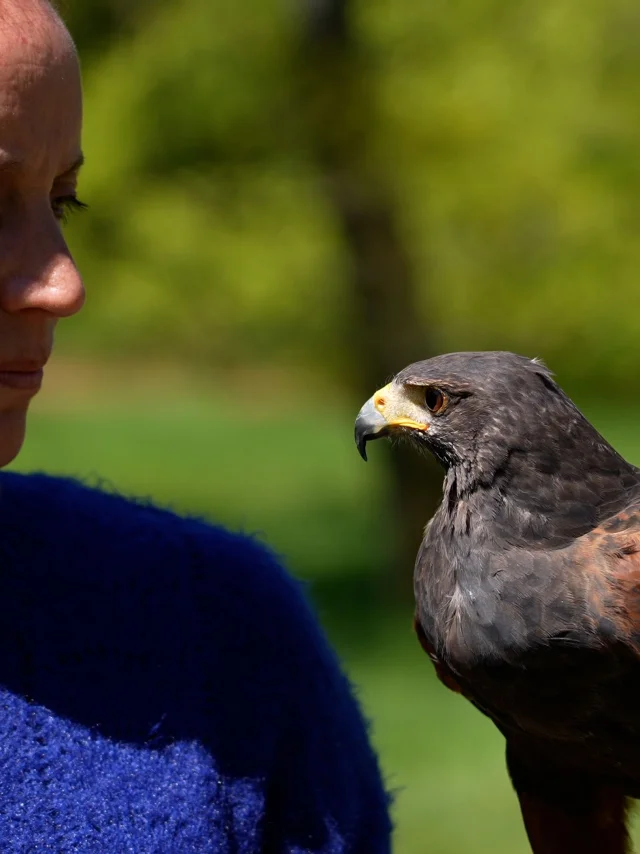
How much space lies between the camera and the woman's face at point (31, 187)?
1.71 metres

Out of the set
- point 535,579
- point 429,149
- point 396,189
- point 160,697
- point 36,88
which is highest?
point 36,88

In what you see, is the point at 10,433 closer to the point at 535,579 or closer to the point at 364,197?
the point at 535,579

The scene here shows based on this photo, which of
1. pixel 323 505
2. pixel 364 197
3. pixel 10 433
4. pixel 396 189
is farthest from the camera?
pixel 323 505

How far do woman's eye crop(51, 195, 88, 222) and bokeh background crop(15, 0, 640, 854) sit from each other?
492 cm

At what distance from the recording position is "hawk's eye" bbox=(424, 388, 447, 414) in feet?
7.47

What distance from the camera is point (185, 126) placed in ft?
26.4

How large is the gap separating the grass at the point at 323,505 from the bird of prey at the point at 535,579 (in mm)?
295

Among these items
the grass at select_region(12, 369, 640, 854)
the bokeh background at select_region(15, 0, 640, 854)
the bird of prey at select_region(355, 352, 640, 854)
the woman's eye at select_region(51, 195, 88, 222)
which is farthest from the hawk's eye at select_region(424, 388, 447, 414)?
the bokeh background at select_region(15, 0, 640, 854)

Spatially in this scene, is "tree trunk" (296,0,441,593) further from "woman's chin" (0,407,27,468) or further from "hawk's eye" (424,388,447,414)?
"woman's chin" (0,407,27,468)

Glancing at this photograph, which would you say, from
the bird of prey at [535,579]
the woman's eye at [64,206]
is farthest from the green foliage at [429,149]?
the bird of prey at [535,579]

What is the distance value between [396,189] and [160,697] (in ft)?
22.7

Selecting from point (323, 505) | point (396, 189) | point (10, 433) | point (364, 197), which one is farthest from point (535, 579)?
point (323, 505)

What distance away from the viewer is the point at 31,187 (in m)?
1.79

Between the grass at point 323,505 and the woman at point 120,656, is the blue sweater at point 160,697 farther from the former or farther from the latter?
the grass at point 323,505
